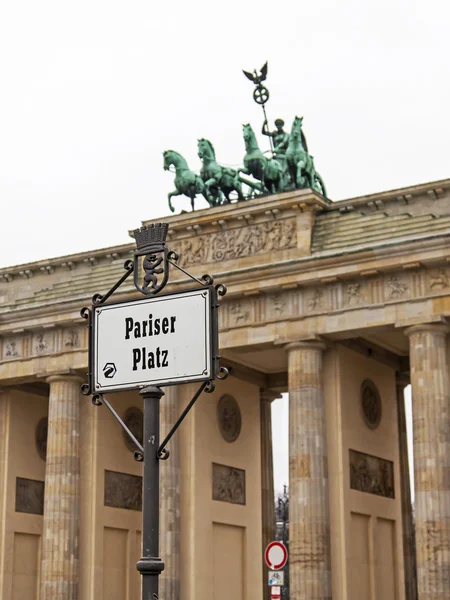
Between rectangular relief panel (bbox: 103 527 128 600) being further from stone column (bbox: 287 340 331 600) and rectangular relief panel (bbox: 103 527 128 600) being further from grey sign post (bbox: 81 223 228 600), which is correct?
grey sign post (bbox: 81 223 228 600)

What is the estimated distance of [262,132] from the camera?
1543 inches

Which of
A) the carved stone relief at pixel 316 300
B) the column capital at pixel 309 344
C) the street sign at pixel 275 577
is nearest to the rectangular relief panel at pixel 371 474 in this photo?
the column capital at pixel 309 344

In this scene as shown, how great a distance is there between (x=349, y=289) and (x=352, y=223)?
8.74 ft

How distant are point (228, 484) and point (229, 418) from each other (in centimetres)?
231

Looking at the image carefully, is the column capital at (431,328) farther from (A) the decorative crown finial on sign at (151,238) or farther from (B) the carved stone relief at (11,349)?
(A) the decorative crown finial on sign at (151,238)

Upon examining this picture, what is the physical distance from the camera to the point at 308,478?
3291 cm

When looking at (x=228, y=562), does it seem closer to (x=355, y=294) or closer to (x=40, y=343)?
(x=40, y=343)

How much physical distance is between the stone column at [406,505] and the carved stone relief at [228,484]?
5579 mm

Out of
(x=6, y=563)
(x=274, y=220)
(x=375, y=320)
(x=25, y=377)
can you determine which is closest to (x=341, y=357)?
(x=375, y=320)

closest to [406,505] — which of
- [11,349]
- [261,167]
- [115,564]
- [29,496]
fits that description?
[115,564]

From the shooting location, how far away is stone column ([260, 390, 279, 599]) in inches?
1599

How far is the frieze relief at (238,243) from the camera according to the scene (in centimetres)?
3556

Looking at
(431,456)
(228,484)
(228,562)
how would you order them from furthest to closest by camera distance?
(228,484) → (228,562) → (431,456)

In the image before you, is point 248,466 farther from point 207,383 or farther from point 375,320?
point 207,383
